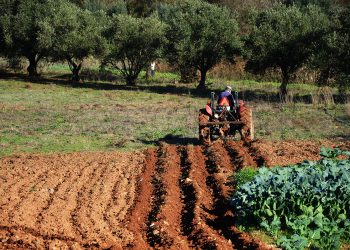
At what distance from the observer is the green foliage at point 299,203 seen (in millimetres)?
8688

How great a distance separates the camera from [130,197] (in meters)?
10.8

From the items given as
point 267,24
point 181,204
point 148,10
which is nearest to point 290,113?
point 267,24

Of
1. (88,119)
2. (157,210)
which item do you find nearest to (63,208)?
(157,210)

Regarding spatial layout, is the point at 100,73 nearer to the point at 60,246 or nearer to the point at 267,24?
the point at 267,24

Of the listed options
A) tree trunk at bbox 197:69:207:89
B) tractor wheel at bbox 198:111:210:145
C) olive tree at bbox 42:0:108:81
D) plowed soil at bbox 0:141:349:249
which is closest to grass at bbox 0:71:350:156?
tree trunk at bbox 197:69:207:89

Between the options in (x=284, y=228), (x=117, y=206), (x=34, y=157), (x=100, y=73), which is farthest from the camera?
(x=100, y=73)

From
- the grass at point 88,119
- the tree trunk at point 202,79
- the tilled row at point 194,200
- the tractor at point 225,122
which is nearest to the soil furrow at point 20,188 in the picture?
the tilled row at point 194,200

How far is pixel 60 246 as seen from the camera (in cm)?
798

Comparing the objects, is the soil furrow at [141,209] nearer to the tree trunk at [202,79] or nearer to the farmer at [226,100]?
the farmer at [226,100]

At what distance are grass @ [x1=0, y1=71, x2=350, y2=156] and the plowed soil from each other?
1772 millimetres

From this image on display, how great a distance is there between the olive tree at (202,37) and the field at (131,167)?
285 inches

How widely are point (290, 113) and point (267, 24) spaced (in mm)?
10135

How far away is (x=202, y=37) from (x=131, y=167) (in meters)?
20.4

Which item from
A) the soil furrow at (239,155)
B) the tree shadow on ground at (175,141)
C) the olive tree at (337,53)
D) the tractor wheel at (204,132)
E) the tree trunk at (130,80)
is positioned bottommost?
the tree shadow on ground at (175,141)
